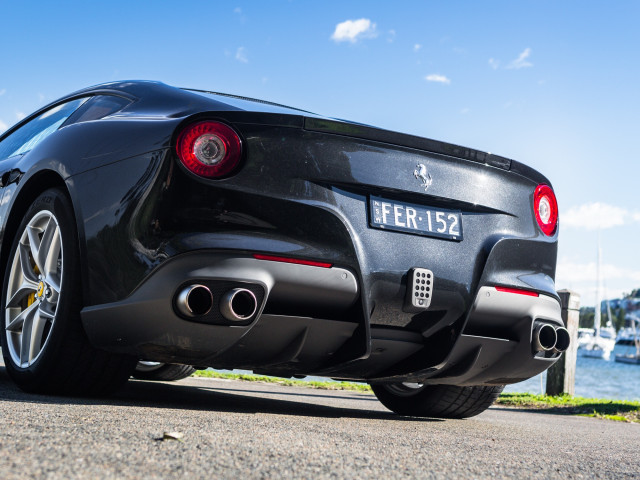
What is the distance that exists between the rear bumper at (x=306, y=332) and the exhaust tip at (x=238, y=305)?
0.03 metres

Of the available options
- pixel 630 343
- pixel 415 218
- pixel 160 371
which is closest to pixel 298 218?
pixel 415 218

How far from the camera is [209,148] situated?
114 inches

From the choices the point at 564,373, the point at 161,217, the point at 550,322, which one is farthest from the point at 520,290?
the point at 564,373

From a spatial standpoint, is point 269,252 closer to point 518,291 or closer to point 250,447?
point 250,447

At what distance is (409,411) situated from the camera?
14.7 feet

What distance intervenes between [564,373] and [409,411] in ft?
13.2

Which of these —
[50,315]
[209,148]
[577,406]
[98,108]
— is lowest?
[577,406]

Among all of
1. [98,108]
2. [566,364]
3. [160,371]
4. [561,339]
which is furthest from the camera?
[566,364]

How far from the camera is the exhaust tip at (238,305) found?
111 inches

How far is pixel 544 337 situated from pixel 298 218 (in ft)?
4.44

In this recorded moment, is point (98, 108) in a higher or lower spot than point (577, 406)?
higher

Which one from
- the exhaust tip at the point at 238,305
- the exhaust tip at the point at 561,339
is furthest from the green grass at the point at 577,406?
the exhaust tip at the point at 238,305

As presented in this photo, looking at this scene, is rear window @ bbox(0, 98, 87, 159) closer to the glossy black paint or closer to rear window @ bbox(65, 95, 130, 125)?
rear window @ bbox(65, 95, 130, 125)

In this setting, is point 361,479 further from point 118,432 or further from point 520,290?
point 520,290
